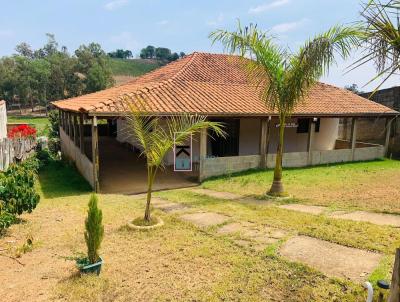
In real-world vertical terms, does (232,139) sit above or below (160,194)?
above

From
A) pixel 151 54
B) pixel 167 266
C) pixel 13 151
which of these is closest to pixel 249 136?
pixel 13 151

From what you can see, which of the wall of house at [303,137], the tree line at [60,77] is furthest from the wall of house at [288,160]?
the tree line at [60,77]

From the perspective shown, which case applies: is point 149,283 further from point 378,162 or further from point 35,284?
point 378,162

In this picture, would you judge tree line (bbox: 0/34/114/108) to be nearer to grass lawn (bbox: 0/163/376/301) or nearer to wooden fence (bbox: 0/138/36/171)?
wooden fence (bbox: 0/138/36/171)

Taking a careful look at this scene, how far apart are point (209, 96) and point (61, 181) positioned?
6711mm

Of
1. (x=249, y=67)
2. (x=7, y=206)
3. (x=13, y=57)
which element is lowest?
(x=7, y=206)

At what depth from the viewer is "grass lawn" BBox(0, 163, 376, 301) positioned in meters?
4.03

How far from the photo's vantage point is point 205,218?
7.20 m

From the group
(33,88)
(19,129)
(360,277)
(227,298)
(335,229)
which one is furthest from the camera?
(33,88)

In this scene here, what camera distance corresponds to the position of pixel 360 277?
4.28 m

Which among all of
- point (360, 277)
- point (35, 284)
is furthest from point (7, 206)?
point (360, 277)

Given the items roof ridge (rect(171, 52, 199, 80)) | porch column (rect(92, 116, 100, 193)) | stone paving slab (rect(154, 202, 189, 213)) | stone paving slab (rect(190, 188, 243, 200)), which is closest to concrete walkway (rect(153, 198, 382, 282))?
stone paving slab (rect(154, 202, 189, 213))

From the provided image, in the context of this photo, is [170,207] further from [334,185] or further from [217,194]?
[334,185]

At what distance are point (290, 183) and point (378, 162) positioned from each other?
815cm
